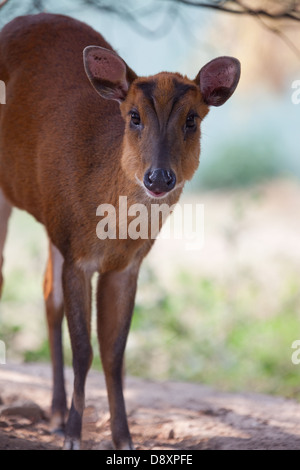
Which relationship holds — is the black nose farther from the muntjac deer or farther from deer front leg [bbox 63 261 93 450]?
deer front leg [bbox 63 261 93 450]

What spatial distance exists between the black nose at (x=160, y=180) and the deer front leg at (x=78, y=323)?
860 millimetres

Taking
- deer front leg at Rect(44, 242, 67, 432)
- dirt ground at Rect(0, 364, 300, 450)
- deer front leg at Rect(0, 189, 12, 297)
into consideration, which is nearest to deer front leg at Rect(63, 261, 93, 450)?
dirt ground at Rect(0, 364, 300, 450)

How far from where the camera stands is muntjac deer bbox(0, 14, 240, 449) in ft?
13.5

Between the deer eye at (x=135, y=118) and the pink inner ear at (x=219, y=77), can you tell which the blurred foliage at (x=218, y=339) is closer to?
the pink inner ear at (x=219, y=77)

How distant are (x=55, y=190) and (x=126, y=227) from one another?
528mm

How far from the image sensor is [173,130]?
404cm

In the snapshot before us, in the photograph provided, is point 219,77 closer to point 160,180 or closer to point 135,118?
point 135,118

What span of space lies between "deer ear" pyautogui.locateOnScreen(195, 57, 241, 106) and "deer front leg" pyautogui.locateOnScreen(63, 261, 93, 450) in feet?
4.04

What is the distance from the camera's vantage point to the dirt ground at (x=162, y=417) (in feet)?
15.4

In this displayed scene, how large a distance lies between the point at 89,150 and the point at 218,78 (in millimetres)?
836

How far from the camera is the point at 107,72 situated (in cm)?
427

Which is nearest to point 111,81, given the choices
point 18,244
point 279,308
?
point 279,308

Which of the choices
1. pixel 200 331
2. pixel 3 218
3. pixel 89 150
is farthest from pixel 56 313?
pixel 200 331

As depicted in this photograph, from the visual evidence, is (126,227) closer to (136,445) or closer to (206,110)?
(206,110)
